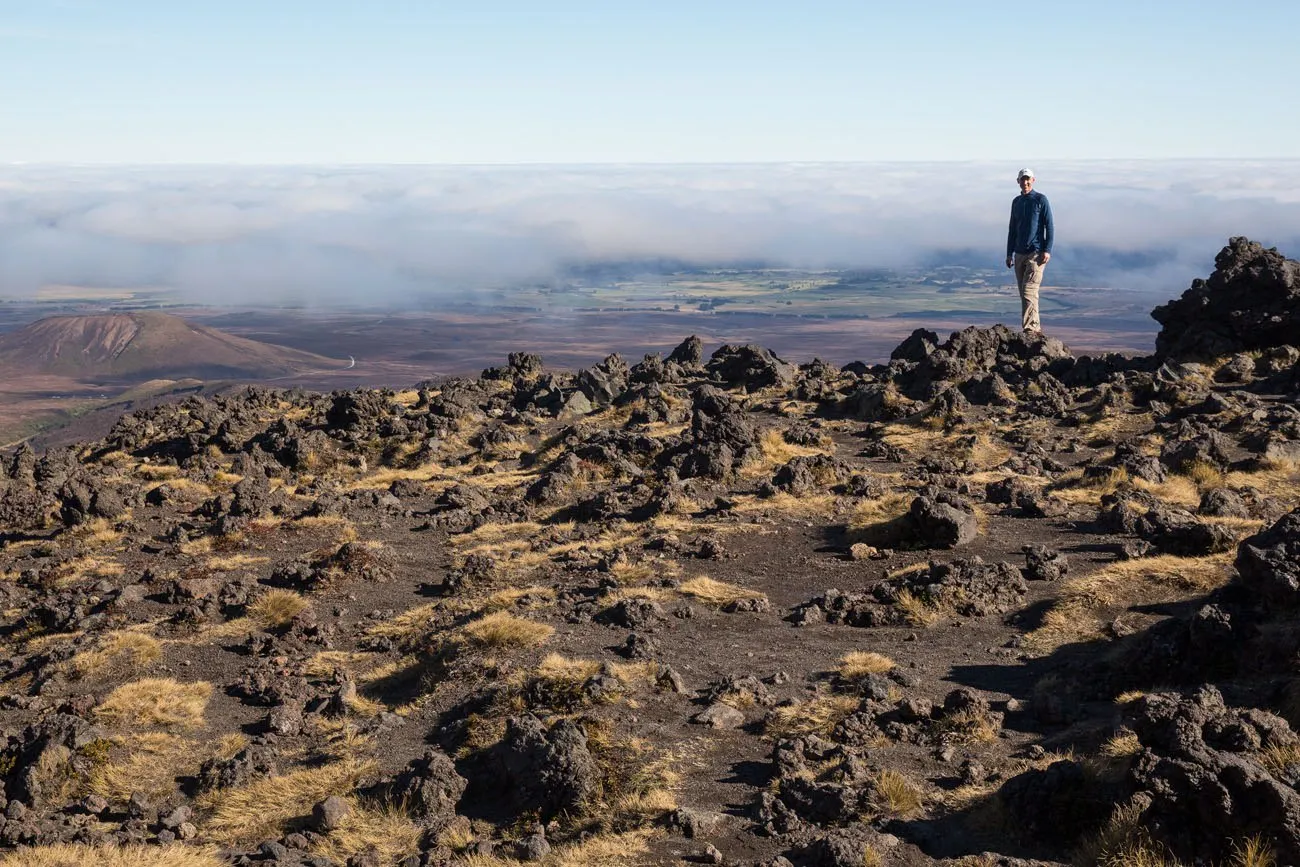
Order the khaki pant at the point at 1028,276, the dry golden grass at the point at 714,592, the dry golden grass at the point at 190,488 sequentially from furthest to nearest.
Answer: the khaki pant at the point at 1028,276, the dry golden grass at the point at 190,488, the dry golden grass at the point at 714,592

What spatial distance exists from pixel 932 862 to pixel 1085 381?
2538cm

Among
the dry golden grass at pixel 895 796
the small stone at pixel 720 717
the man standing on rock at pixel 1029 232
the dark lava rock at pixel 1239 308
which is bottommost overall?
the small stone at pixel 720 717

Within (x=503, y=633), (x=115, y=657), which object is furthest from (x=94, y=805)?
(x=503, y=633)

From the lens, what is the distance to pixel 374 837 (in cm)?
1091

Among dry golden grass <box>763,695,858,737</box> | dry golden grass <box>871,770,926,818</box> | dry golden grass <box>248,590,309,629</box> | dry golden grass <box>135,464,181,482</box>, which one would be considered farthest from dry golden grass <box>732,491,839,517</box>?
dry golden grass <box>135,464,181,482</box>

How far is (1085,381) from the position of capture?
1234 inches

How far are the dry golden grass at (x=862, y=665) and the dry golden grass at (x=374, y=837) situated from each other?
5610 mm

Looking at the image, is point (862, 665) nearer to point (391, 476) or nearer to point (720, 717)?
point (720, 717)

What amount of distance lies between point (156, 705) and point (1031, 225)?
2348 cm

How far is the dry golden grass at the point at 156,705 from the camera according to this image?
48.1 ft

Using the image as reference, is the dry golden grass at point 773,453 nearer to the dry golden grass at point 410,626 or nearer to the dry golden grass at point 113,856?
the dry golden grass at point 410,626

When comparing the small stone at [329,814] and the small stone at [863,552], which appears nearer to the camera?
the small stone at [329,814]

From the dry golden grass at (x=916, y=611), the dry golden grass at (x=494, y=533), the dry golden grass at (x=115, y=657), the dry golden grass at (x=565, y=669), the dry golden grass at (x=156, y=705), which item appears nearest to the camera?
the dry golden grass at (x=565, y=669)

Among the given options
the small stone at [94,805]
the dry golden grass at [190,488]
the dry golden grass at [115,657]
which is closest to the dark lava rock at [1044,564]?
the small stone at [94,805]
